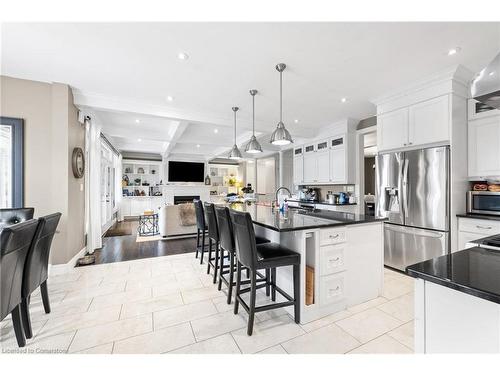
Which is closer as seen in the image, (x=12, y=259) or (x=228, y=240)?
(x=12, y=259)

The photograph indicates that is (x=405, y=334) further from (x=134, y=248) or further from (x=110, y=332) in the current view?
(x=134, y=248)

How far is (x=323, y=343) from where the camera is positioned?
1.71m

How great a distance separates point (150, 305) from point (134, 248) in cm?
245

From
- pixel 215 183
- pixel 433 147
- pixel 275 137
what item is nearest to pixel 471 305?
pixel 275 137

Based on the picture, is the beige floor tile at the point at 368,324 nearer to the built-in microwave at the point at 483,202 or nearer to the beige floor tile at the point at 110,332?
the beige floor tile at the point at 110,332

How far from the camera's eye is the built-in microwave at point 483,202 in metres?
2.65

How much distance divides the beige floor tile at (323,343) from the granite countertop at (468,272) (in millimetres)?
1064

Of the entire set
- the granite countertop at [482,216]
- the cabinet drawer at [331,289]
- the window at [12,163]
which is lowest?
the cabinet drawer at [331,289]

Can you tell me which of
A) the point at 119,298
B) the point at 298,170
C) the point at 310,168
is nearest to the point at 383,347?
the point at 119,298

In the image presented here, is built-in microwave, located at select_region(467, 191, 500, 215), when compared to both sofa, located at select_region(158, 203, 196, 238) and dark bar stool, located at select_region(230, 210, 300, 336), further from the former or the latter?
sofa, located at select_region(158, 203, 196, 238)

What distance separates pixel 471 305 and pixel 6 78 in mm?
4750

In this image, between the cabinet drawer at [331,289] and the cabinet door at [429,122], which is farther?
the cabinet door at [429,122]

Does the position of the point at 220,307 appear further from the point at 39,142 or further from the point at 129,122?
the point at 129,122

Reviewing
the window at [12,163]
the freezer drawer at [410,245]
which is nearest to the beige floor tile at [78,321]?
the window at [12,163]
